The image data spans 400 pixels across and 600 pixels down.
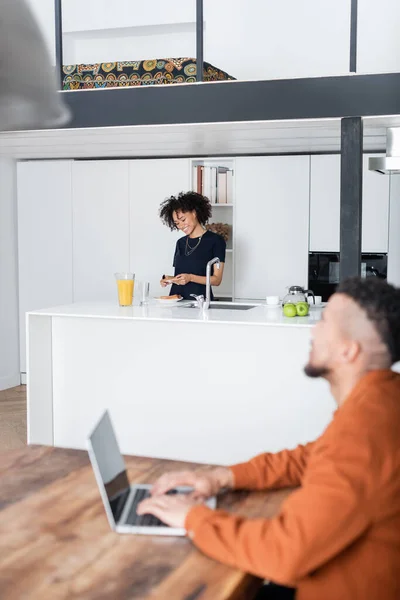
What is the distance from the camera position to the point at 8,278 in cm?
609

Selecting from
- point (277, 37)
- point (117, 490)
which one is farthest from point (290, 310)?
point (277, 37)

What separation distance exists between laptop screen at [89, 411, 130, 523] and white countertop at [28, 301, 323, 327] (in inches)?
78.8

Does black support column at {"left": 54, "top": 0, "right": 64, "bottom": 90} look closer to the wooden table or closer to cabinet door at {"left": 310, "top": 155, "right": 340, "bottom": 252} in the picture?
cabinet door at {"left": 310, "top": 155, "right": 340, "bottom": 252}

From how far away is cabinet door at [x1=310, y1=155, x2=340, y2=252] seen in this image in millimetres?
5363

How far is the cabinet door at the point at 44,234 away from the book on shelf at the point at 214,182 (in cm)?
109

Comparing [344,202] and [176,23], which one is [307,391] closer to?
[344,202]

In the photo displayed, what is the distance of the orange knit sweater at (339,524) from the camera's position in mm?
1200

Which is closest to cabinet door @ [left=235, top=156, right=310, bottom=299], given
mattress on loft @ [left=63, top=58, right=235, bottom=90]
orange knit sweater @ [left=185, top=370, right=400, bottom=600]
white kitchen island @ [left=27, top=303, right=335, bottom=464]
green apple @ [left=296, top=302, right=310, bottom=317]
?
mattress on loft @ [left=63, top=58, right=235, bottom=90]

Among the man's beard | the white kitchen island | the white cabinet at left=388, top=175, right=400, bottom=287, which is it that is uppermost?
the white cabinet at left=388, top=175, right=400, bottom=287

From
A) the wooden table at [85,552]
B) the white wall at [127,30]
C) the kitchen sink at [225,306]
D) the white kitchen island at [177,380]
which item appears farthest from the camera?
the white wall at [127,30]

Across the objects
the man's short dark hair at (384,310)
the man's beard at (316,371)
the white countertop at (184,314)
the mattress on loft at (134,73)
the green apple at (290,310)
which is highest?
the mattress on loft at (134,73)

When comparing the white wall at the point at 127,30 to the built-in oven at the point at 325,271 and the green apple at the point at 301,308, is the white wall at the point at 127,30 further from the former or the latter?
the green apple at the point at 301,308

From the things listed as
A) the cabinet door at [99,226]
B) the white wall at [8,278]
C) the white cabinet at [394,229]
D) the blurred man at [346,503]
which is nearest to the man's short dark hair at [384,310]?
the blurred man at [346,503]

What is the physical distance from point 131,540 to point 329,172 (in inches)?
173
